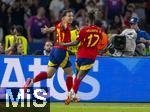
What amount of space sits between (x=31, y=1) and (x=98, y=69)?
568 cm

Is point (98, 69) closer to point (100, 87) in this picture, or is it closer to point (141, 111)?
point (100, 87)

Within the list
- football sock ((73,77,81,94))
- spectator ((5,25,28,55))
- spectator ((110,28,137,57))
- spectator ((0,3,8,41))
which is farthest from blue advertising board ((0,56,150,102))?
spectator ((0,3,8,41))

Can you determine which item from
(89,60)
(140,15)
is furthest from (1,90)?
(140,15)

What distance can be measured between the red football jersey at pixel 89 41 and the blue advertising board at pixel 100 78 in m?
1.21

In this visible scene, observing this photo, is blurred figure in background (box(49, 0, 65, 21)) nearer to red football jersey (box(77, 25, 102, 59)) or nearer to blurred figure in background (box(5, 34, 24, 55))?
blurred figure in background (box(5, 34, 24, 55))

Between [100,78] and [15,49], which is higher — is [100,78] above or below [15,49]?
below

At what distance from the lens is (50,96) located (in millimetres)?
17531

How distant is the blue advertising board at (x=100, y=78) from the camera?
17578 mm

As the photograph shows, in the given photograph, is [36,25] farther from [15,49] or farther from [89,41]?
[89,41]

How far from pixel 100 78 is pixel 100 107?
4.81 feet

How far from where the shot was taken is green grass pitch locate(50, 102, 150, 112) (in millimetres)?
15581

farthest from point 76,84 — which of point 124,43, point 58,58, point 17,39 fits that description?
point 17,39

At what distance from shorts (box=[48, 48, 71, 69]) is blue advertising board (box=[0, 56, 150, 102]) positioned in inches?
39.3

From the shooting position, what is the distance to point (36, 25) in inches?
853
